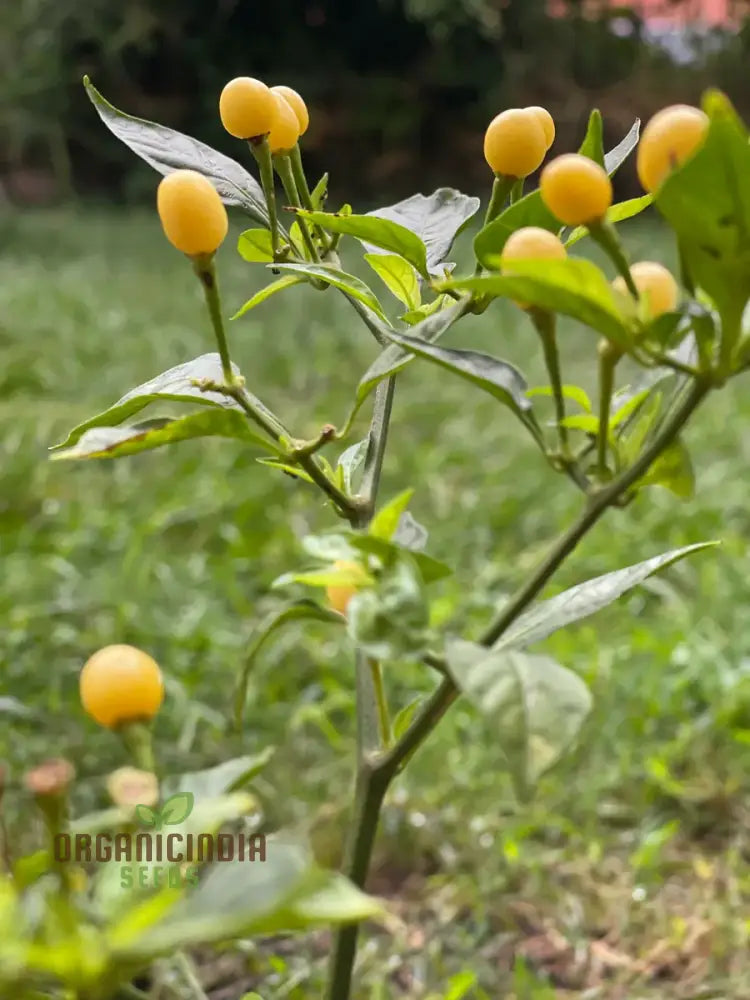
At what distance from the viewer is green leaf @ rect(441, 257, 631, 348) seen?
0.23 meters

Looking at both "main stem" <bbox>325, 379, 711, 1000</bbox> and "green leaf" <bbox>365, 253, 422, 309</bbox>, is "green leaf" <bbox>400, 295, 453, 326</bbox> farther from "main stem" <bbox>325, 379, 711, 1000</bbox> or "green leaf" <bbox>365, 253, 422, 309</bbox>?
"main stem" <bbox>325, 379, 711, 1000</bbox>

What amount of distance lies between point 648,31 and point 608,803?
4.44 meters

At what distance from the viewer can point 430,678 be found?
106 cm

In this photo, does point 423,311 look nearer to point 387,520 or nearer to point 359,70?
point 387,520

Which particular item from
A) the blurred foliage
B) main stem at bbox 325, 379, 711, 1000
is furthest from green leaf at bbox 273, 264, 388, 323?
the blurred foliage

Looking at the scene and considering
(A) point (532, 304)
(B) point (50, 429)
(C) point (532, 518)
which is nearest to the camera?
(A) point (532, 304)

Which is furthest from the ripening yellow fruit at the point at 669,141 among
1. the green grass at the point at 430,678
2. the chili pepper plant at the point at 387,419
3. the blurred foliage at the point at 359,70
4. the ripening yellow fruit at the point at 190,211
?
the blurred foliage at the point at 359,70

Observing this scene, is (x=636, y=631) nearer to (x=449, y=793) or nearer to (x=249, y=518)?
(x=449, y=793)

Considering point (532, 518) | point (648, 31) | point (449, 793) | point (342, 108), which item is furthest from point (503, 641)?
point (648, 31)

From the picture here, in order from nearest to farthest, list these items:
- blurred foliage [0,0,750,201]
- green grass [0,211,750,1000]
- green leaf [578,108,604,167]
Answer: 1. green leaf [578,108,604,167]
2. green grass [0,211,750,1000]
3. blurred foliage [0,0,750,201]

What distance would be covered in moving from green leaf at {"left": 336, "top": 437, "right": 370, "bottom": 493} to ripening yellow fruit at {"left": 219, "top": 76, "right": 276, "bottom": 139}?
0.12 m

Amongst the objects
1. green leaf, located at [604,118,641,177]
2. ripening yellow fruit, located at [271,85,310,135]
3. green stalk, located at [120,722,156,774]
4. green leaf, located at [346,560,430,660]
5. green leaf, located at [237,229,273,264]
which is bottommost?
green stalk, located at [120,722,156,774]

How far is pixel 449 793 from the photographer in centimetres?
90

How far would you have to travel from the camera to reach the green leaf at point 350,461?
0.36m
